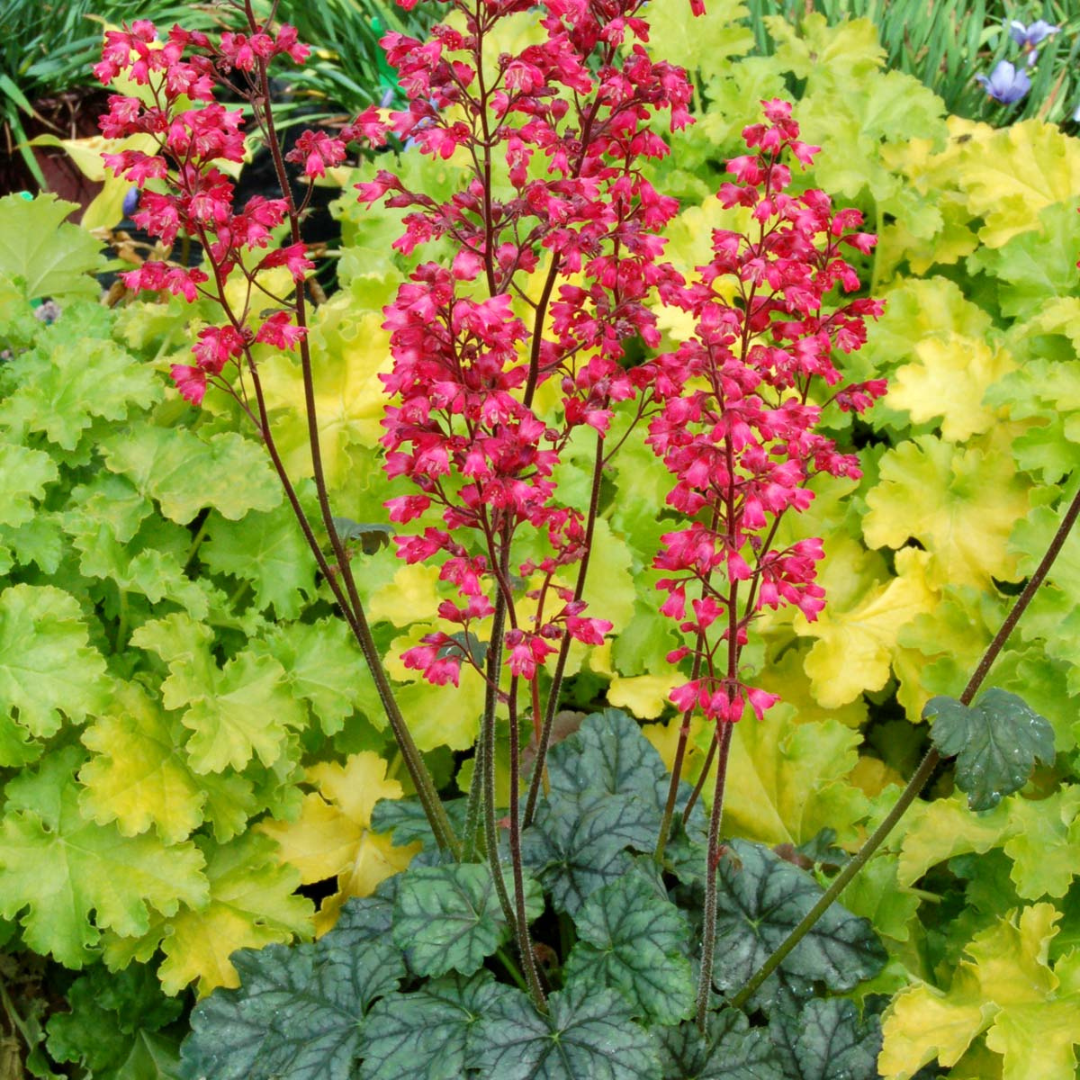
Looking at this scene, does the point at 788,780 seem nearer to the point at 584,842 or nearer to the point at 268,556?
the point at 584,842

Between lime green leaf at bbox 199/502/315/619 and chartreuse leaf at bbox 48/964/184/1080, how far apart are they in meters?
0.75

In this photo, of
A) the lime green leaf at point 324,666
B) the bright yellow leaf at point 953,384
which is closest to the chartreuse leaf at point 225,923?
the lime green leaf at point 324,666

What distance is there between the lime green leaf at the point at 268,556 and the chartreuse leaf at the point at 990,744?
136 centimetres

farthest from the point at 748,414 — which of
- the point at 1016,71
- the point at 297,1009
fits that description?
the point at 1016,71

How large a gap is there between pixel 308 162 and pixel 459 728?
3.93 feet

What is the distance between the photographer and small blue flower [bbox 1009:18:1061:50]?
12.2 ft

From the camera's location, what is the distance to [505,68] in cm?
129

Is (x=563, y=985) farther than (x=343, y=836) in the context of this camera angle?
No

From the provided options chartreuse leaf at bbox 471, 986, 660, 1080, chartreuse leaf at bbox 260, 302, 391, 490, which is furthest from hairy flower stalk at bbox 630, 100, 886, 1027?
chartreuse leaf at bbox 260, 302, 391, 490

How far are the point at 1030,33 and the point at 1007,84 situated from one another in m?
0.30

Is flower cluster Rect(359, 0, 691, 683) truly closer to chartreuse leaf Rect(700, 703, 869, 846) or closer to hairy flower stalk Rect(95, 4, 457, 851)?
hairy flower stalk Rect(95, 4, 457, 851)

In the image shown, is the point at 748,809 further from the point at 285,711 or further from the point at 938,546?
the point at 285,711

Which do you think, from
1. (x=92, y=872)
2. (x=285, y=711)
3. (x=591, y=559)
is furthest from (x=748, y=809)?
(x=92, y=872)

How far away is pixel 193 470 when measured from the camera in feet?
8.00
